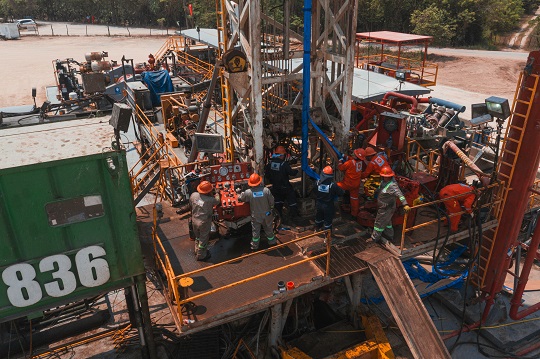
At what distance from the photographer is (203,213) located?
28.8 ft

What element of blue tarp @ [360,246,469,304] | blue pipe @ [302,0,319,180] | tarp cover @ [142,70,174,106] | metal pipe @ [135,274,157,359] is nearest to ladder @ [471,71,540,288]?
blue tarp @ [360,246,469,304]

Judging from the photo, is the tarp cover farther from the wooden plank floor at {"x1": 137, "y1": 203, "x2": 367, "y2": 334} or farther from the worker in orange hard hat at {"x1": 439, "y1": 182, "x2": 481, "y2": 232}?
the worker in orange hard hat at {"x1": 439, "y1": 182, "x2": 481, "y2": 232}

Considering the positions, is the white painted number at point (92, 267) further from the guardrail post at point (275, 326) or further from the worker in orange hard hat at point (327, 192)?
the worker in orange hard hat at point (327, 192)

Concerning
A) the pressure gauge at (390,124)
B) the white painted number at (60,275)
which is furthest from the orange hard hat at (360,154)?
the white painted number at (60,275)

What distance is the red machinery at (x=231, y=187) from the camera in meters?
9.37

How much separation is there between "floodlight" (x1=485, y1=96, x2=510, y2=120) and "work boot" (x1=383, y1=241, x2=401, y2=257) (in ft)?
12.1

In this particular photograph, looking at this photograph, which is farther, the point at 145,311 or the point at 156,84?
the point at 156,84

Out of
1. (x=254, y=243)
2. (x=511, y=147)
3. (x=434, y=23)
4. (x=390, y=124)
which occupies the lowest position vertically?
(x=254, y=243)

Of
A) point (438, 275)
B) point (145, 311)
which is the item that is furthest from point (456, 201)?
point (145, 311)

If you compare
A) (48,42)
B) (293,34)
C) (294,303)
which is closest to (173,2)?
(48,42)

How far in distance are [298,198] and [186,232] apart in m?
2.96

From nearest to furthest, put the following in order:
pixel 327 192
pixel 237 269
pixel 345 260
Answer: pixel 237 269
pixel 345 260
pixel 327 192

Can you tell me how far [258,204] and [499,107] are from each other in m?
5.68

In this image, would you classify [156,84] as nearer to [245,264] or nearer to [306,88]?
[306,88]
